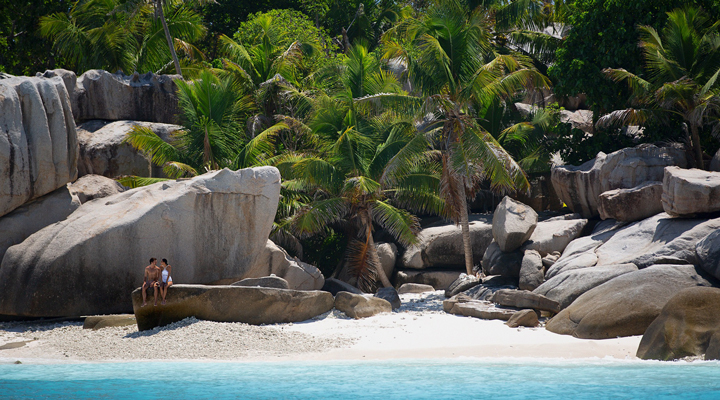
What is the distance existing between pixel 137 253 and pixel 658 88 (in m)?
14.5

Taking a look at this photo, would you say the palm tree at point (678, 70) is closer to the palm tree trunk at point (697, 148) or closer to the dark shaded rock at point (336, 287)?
the palm tree trunk at point (697, 148)

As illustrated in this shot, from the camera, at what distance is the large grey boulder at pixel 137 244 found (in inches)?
537

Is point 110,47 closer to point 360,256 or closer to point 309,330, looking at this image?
point 360,256

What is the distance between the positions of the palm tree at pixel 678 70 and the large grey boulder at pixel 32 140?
14548 millimetres

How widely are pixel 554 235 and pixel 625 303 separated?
583 centimetres

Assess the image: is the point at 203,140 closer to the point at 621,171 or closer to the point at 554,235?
the point at 554,235

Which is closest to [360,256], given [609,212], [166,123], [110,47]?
[609,212]

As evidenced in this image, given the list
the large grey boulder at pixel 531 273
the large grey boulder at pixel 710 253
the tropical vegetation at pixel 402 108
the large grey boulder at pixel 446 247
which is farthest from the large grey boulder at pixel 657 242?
the large grey boulder at pixel 446 247

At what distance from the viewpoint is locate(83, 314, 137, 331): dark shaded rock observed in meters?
12.7

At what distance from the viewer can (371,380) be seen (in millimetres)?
9094

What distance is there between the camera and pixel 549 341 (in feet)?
37.1

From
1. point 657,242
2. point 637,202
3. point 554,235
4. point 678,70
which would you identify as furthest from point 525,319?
point 678,70

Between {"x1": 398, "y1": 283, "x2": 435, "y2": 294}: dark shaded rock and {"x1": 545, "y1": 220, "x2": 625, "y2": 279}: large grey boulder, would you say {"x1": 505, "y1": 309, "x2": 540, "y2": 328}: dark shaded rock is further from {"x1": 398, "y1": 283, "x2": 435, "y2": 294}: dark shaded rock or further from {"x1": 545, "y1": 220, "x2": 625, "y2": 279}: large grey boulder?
{"x1": 398, "y1": 283, "x2": 435, "y2": 294}: dark shaded rock

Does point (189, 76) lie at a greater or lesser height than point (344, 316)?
greater
